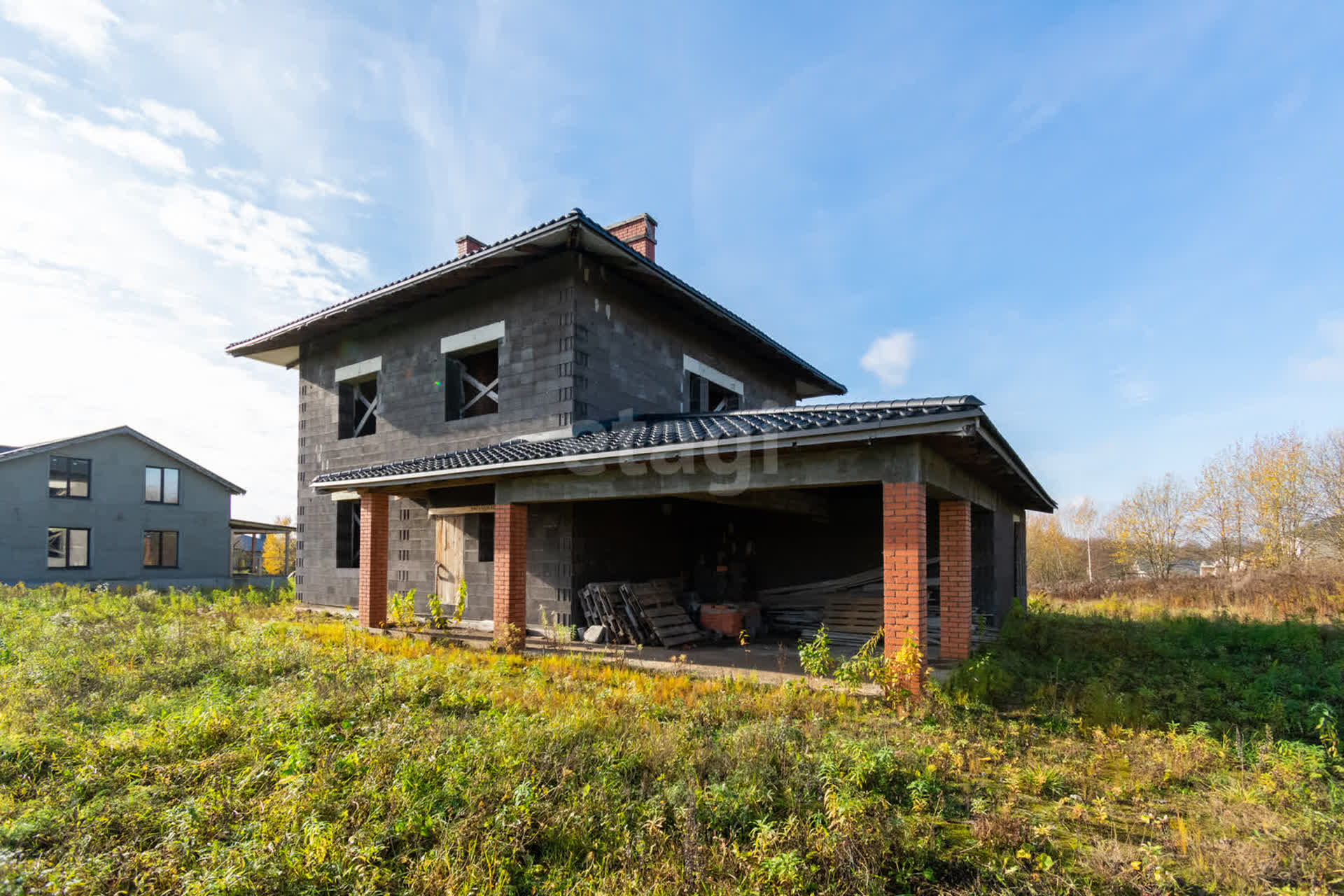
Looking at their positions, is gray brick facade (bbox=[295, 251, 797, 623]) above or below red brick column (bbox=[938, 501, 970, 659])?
above

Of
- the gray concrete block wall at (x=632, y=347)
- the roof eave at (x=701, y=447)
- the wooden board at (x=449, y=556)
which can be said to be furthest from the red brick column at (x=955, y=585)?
the wooden board at (x=449, y=556)

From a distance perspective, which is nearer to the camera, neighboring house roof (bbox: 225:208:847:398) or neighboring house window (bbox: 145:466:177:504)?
neighboring house roof (bbox: 225:208:847:398)

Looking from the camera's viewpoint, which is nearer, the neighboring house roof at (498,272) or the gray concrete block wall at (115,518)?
the neighboring house roof at (498,272)

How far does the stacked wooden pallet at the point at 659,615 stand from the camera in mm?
10570

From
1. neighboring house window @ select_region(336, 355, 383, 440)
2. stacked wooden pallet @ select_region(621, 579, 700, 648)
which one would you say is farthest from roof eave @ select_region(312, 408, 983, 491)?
neighboring house window @ select_region(336, 355, 383, 440)

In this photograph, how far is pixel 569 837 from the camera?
3877 millimetres

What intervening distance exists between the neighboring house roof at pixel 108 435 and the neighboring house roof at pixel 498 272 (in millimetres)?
11821

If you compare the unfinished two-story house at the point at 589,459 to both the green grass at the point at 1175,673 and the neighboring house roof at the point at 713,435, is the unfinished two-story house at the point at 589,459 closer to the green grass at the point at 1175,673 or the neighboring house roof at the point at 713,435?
the neighboring house roof at the point at 713,435

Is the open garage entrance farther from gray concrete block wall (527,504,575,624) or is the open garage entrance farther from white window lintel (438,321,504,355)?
white window lintel (438,321,504,355)

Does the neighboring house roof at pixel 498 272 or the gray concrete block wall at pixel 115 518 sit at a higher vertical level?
the neighboring house roof at pixel 498 272

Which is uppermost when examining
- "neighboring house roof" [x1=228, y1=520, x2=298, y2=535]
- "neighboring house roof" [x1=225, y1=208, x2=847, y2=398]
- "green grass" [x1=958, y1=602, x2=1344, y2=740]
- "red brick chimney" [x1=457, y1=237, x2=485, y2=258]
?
"red brick chimney" [x1=457, y1=237, x2=485, y2=258]

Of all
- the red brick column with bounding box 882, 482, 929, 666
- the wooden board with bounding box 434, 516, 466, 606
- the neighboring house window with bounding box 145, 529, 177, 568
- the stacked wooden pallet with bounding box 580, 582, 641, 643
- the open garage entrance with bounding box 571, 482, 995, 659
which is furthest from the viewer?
the neighboring house window with bounding box 145, 529, 177, 568

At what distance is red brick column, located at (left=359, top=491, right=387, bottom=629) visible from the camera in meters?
11.3

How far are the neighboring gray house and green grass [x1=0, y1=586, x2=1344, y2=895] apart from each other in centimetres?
2071
